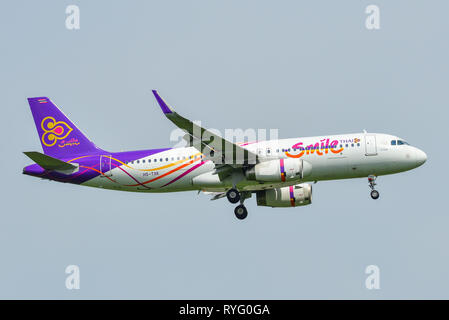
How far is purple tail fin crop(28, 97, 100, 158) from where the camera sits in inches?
2154

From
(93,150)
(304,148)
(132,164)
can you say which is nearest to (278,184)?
(304,148)

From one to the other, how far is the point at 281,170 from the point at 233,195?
388 cm

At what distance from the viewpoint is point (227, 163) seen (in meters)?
50.0

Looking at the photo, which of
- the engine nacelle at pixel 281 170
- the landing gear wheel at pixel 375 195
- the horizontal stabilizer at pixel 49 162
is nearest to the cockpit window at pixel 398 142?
the landing gear wheel at pixel 375 195

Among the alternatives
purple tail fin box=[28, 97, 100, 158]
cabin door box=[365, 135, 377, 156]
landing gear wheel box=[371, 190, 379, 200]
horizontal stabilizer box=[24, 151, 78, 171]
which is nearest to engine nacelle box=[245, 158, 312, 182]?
cabin door box=[365, 135, 377, 156]

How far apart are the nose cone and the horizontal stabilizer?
75.2 ft

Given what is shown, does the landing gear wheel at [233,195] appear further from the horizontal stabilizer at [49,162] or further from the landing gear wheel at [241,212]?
the horizontal stabilizer at [49,162]

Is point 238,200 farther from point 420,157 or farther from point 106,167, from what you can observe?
point 420,157

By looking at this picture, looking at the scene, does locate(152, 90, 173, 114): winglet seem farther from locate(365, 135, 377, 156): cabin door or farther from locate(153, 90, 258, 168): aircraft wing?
locate(365, 135, 377, 156): cabin door

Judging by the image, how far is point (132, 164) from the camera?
173 feet

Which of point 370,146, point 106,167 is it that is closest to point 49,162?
point 106,167

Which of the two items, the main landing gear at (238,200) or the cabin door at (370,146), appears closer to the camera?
the cabin door at (370,146)

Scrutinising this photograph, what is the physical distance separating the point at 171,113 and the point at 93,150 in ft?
38.8

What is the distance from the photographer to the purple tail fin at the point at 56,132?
54.7m
